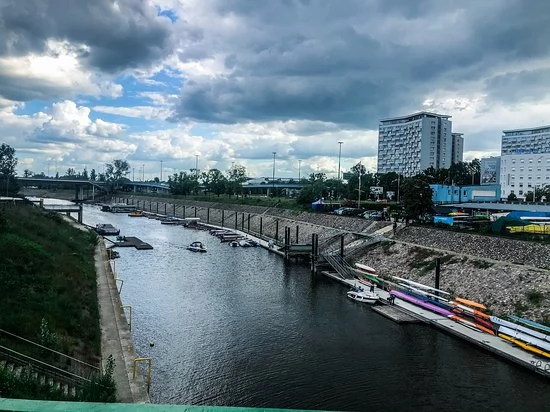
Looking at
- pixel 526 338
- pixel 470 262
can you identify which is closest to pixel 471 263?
pixel 470 262

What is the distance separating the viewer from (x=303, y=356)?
2705 cm

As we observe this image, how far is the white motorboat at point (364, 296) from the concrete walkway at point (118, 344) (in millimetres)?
20511

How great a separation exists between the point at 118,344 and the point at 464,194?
106956mm

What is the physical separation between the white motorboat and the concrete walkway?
20.5 metres

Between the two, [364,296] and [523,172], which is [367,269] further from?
[523,172]

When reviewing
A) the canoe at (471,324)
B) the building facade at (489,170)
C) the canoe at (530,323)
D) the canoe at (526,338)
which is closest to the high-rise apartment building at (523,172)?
the building facade at (489,170)

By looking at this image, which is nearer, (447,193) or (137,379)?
(137,379)

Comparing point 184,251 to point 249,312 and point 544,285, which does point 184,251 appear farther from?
point 544,285

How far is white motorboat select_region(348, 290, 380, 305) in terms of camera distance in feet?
131

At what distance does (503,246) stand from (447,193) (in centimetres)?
7171

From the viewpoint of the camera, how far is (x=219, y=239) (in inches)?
3420

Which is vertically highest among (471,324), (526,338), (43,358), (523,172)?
(523,172)

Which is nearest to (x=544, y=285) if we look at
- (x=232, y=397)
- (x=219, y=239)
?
(x=232, y=397)

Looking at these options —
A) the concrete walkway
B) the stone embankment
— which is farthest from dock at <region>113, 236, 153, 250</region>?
the concrete walkway
